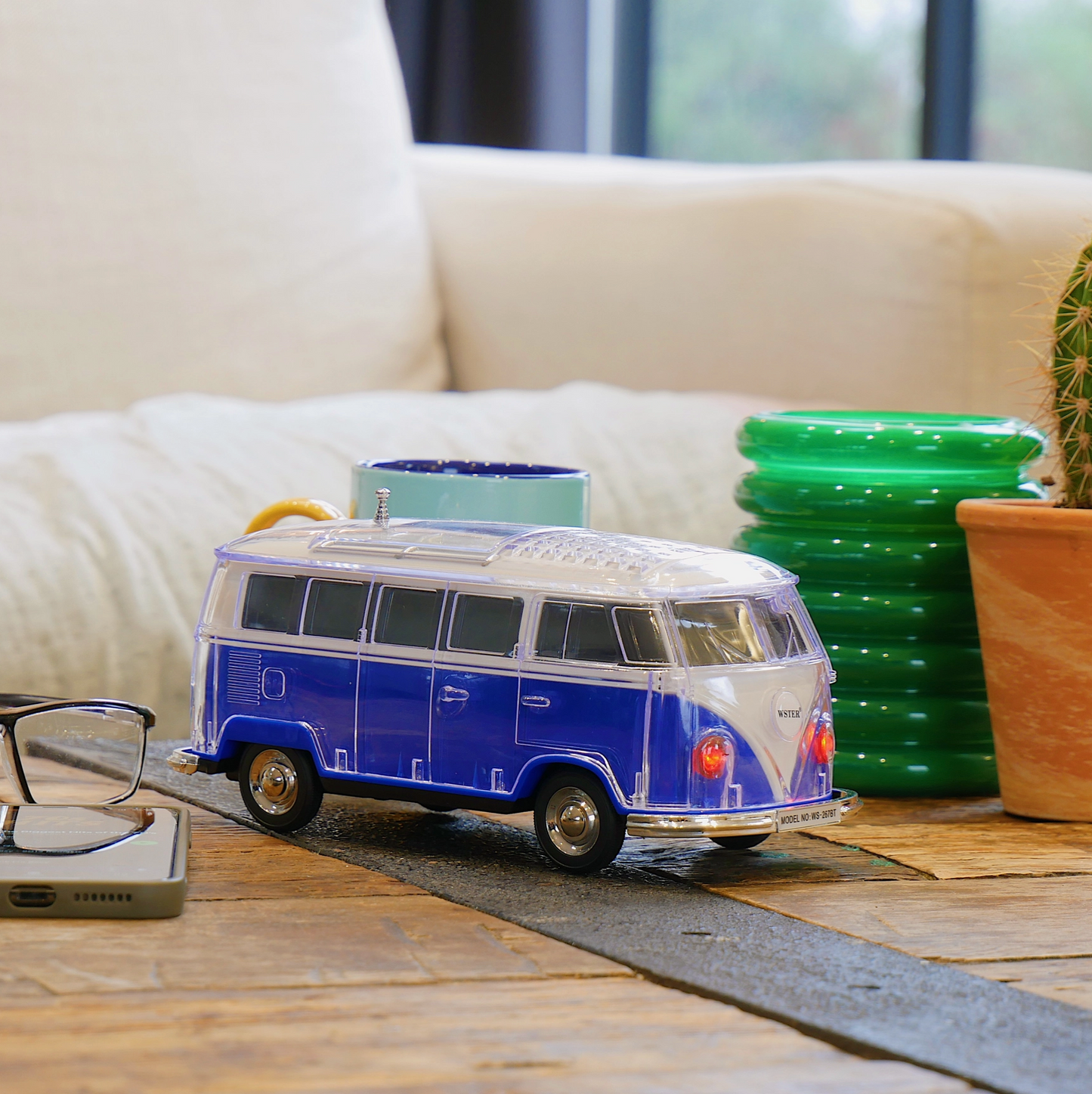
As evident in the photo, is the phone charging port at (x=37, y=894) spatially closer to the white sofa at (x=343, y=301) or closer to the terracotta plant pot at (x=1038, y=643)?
the terracotta plant pot at (x=1038, y=643)

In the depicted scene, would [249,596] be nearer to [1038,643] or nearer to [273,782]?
[273,782]

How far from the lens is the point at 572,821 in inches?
27.5

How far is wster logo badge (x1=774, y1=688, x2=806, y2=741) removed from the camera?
27.1 inches

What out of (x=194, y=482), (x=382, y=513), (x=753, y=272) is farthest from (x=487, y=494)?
(x=753, y=272)

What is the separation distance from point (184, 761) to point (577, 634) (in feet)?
0.74

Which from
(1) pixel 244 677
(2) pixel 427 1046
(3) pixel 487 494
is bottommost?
(2) pixel 427 1046

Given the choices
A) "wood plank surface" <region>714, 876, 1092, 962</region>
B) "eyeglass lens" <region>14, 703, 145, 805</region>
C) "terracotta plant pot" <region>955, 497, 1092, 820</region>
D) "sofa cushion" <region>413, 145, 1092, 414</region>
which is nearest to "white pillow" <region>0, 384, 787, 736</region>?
"sofa cushion" <region>413, 145, 1092, 414</region>

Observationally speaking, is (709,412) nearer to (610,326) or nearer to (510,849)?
(610,326)

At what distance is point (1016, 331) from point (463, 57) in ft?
5.54

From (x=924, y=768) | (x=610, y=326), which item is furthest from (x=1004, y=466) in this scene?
(x=610, y=326)

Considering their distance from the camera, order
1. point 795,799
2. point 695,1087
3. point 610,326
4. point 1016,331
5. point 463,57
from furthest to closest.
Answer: point 463,57
point 610,326
point 1016,331
point 795,799
point 695,1087

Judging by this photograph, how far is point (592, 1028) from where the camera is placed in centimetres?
51

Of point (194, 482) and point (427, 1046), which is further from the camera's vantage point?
point (194, 482)

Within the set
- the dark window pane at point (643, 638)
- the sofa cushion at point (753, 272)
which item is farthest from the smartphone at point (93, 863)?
the sofa cushion at point (753, 272)
